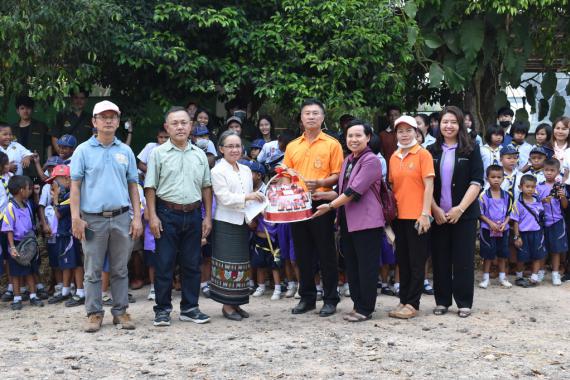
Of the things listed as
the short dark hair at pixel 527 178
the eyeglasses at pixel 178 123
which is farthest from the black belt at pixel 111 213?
the short dark hair at pixel 527 178

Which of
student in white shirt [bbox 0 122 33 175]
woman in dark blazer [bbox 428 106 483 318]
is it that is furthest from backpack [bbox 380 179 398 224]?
student in white shirt [bbox 0 122 33 175]

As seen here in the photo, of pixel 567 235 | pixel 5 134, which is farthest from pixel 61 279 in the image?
pixel 567 235

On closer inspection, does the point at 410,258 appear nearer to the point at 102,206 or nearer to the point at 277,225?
the point at 277,225

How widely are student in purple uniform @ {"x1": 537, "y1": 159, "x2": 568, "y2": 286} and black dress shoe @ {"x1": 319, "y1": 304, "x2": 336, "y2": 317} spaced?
10.2 feet

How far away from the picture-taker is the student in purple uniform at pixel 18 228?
7.39 m

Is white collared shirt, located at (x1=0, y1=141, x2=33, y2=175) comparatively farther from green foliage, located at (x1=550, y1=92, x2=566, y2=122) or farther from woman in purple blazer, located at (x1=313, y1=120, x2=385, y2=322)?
green foliage, located at (x1=550, y1=92, x2=566, y2=122)

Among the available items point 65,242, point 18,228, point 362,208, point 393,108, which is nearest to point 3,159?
point 18,228

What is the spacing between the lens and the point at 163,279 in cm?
645

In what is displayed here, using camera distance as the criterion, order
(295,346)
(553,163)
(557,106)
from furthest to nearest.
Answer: (557,106)
(553,163)
(295,346)

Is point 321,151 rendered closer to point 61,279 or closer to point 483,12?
point 61,279

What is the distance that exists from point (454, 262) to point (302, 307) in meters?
1.44

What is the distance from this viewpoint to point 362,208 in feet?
21.1

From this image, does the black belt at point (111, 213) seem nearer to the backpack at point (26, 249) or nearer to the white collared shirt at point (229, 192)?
the white collared shirt at point (229, 192)

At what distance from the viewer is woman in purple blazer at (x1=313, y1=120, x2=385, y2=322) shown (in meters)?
6.37
